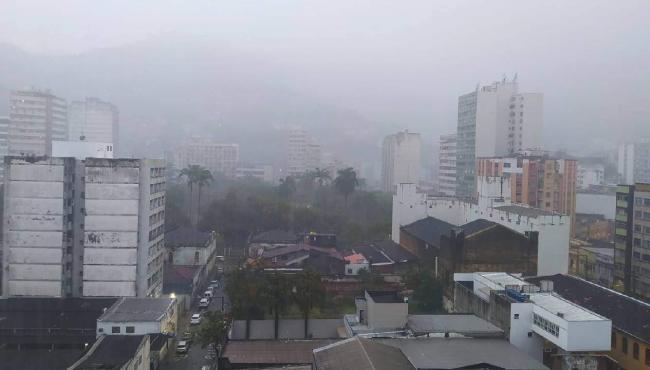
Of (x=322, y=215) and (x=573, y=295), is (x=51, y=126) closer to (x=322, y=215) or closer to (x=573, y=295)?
(x=322, y=215)

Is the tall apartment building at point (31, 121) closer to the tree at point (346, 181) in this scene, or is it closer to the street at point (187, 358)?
the tree at point (346, 181)

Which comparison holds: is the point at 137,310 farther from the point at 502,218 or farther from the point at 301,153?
the point at 301,153

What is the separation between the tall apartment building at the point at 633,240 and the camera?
17.0m

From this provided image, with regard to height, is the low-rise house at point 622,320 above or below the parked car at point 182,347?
above

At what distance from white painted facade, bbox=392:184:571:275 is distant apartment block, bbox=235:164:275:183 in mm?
30953

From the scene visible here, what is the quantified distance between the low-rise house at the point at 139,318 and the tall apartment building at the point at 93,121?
2958 centimetres

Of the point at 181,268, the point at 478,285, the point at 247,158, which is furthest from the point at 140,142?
the point at 478,285

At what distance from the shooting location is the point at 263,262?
16766mm

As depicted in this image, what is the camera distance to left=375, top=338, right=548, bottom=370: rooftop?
8.66m

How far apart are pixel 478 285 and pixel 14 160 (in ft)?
33.7

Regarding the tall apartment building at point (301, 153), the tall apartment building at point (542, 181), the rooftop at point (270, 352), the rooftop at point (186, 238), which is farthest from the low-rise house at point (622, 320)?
the tall apartment building at point (301, 153)

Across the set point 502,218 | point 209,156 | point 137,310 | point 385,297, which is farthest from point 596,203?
point 209,156

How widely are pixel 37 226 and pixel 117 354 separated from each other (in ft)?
18.4

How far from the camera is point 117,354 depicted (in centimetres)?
931
